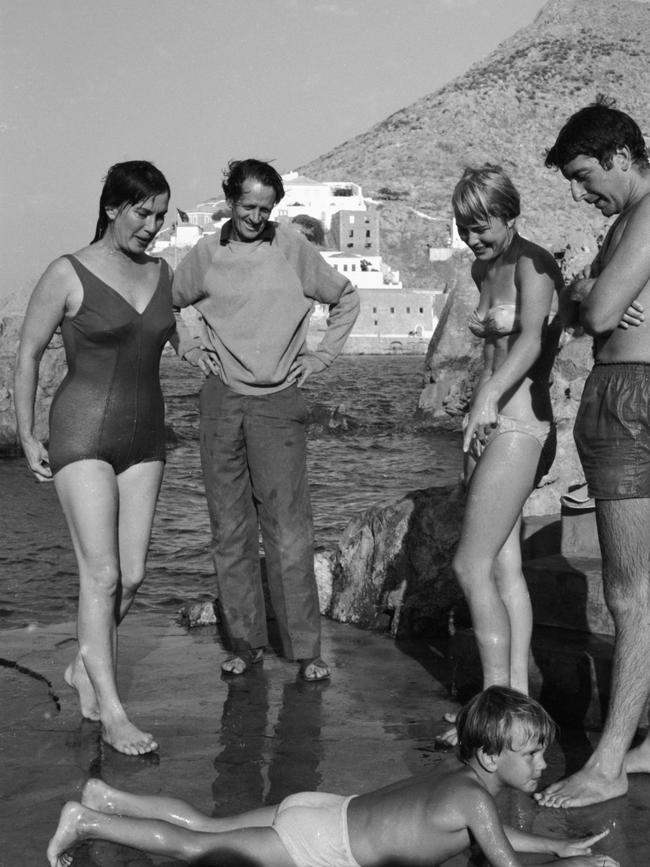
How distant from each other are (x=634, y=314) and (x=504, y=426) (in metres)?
0.68

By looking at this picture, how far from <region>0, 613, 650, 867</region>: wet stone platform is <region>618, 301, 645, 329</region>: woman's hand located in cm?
153

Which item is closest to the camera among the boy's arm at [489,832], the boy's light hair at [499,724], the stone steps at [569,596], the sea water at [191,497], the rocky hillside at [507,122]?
the boy's arm at [489,832]

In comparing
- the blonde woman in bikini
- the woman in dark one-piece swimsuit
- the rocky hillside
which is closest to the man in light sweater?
the woman in dark one-piece swimsuit

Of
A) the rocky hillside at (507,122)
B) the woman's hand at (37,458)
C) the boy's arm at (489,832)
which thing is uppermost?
the rocky hillside at (507,122)

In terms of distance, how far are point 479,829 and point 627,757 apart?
1072 millimetres

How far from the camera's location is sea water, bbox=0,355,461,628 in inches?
372

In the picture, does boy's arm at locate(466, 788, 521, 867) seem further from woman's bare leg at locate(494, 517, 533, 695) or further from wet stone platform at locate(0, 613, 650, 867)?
woman's bare leg at locate(494, 517, 533, 695)

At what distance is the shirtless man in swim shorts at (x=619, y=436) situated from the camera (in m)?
3.50

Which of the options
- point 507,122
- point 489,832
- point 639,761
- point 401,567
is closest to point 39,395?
point 401,567

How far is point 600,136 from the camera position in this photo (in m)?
3.54

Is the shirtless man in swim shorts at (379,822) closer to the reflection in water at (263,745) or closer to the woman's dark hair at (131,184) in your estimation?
the reflection in water at (263,745)

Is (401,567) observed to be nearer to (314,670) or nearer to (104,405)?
(314,670)

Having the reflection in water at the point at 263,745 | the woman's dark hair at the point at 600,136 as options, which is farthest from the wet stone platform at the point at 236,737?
the woman's dark hair at the point at 600,136

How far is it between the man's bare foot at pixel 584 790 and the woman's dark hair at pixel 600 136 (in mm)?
1950
